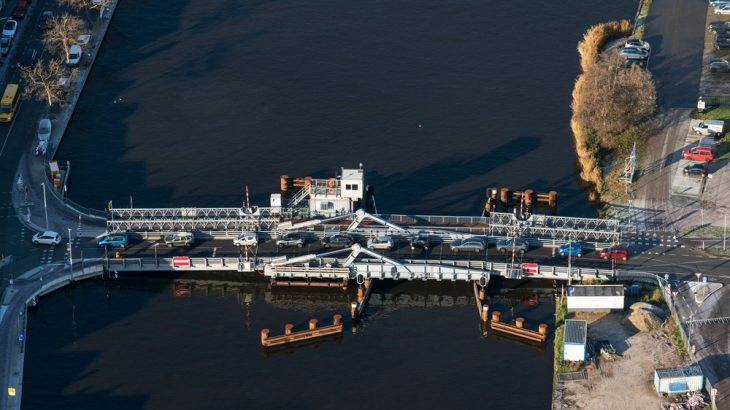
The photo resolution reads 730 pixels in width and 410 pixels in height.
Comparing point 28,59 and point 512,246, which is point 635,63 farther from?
point 28,59

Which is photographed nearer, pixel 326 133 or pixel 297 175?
pixel 297 175

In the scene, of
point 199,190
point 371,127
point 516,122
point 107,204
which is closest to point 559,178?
point 516,122

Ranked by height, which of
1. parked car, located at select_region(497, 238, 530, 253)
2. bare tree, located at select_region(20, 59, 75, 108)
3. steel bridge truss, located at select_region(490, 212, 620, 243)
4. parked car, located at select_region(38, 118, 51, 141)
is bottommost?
parked car, located at select_region(497, 238, 530, 253)

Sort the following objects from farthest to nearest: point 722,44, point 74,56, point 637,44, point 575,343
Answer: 1. point 722,44
2. point 74,56
3. point 637,44
4. point 575,343

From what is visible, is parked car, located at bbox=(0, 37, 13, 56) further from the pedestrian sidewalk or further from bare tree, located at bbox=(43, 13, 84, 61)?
the pedestrian sidewalk

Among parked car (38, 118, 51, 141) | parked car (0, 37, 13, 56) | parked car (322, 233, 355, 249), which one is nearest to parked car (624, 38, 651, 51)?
parked car (322, 233, 355, 249)

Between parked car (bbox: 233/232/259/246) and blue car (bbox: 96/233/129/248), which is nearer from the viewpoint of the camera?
blue car (bbox: 96/233/129/248)

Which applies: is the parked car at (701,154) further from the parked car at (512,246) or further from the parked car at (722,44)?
the parked car at (722,44)

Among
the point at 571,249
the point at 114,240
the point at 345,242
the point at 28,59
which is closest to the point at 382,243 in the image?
the point at 345,242
